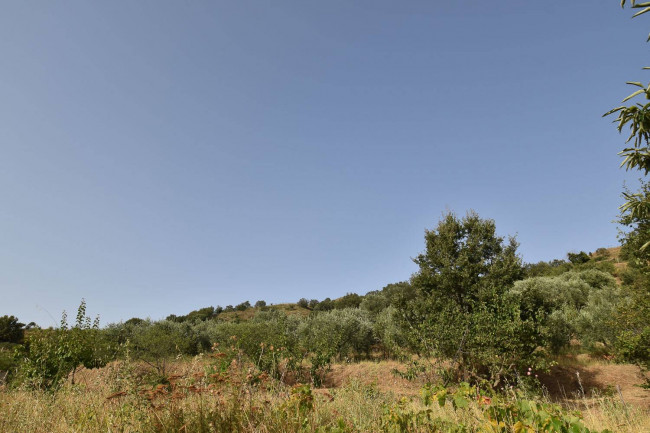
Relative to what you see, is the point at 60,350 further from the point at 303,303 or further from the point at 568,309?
the point at 303,303

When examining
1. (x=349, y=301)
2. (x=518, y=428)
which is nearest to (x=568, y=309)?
(x=518, y=428)

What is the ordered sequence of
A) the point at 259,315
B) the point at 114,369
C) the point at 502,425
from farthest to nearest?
the point at 259,315 → the point at 114,369 → the point at 502,425

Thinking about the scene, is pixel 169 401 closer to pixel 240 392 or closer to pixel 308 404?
pixel 240 392

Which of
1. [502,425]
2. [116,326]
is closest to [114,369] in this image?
[502,425]

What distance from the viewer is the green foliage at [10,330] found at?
33188mm

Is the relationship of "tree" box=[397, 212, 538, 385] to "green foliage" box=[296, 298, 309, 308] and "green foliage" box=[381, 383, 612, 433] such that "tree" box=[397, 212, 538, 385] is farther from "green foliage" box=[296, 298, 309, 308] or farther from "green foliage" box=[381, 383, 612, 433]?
"green foliage" box=[296, 298, 309, 308]

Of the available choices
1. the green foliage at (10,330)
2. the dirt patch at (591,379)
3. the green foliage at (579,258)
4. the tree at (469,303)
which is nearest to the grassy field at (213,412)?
the tree at (469,303)

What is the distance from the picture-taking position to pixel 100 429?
12.2 feet

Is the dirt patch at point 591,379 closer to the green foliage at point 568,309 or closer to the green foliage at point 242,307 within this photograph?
the green foliage at point 568,309

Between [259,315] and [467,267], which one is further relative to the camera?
[259,315]

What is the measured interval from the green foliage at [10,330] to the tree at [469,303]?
40904 millimetres

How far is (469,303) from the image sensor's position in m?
17.5

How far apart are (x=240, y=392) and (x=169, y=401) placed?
0.82 metres

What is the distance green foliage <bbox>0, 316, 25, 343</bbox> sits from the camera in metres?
33.2
